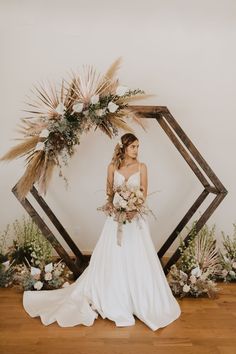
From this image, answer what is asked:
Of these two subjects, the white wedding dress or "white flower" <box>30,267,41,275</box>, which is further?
"white flower" <box>30,267,41,275</box>

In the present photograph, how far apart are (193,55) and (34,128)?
245 centimetres

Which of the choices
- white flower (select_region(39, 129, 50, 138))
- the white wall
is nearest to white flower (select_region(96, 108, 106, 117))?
white flower (select_region(39, 129, 50, 138))

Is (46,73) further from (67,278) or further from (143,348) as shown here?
(143,348)

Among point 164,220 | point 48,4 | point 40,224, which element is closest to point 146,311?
point 40,224

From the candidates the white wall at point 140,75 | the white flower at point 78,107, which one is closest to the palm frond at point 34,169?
the white flower at point 78,107

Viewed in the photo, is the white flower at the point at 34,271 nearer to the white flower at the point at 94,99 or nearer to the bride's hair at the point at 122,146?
the bride's hair at the point at 122,146

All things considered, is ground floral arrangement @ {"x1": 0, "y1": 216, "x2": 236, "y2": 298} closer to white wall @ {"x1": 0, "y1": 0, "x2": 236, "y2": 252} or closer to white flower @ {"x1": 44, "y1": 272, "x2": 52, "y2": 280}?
white flower @ {"x1": 44, "y1": 272, "x2": 52, "y2": 280}

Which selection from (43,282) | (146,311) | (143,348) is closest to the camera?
(143,348)

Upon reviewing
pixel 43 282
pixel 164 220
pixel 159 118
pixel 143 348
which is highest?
pixel 159 118

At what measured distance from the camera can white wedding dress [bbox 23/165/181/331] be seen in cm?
319

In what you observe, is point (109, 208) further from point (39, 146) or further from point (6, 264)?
point (6, 264)

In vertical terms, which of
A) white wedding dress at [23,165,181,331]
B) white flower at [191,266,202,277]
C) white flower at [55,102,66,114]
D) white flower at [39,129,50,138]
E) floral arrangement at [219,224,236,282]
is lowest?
floral arrangement at [219,224,236,282]

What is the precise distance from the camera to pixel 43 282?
12.6ft

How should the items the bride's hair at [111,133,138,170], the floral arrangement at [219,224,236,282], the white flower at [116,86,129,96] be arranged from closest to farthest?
the white flower at [116,86,129,96], the bride's hair at [111,133,138,170], the floral arrangement at [219,224,236,282]
